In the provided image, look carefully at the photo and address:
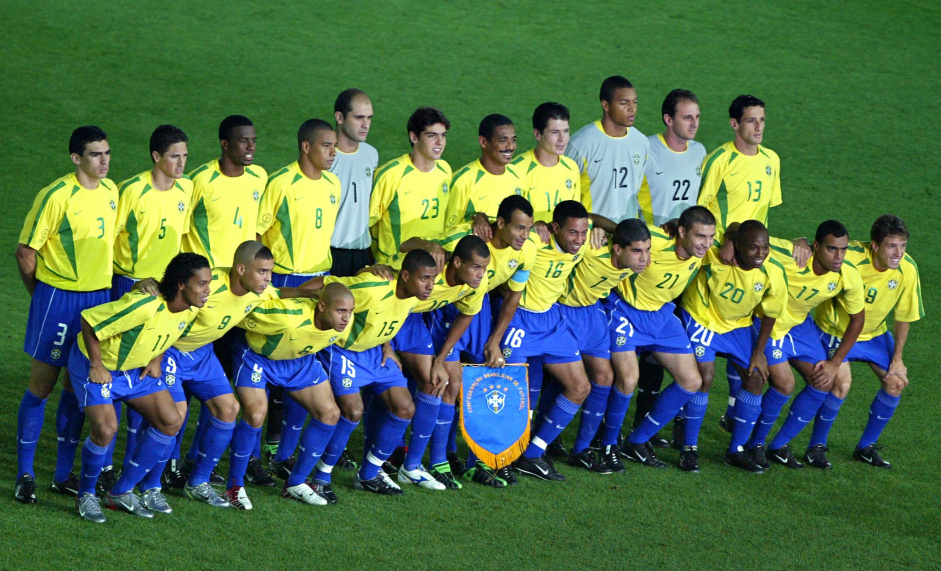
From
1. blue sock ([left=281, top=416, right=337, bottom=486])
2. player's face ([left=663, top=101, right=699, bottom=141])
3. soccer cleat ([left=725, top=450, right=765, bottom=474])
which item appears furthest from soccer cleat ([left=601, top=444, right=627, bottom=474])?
player's face ([left=663, top=101, right=699, bottom=141])

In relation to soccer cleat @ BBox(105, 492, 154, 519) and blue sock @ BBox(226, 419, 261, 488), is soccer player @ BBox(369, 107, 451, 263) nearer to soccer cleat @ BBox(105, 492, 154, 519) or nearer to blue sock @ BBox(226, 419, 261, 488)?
blue sock @ BBox(226, 419, 261, 488)

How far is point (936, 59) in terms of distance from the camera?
1587cm

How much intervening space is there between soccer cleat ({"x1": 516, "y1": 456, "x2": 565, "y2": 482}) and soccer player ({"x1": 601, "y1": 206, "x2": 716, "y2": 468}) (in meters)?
0.47

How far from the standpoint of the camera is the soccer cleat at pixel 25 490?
6.34m

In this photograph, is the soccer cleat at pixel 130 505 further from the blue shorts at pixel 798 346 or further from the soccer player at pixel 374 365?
the blue shorts at pixel 798 346

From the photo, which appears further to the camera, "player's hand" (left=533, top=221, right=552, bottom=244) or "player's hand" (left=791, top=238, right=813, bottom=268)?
→ "player's hand" (left=791, top=238, right=813, bottom=268)

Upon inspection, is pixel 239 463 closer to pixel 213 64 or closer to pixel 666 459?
pixel 666 459

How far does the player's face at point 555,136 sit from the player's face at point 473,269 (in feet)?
4.49

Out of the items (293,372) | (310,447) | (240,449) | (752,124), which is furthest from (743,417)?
(240,449)

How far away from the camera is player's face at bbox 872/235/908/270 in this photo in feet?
25.6

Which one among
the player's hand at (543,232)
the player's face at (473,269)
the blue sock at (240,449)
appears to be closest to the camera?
the blue sock at (240,449)

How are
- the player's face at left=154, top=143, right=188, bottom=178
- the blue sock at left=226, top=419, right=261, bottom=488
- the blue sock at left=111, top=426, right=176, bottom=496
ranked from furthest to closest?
1. the player's face at left=154, top=143, right=188, bottom=178
2. the blue sock at left=226, top=419, right=261, bottom=488
3. the blue sock at left=111, top=426, right=176, bottom=496

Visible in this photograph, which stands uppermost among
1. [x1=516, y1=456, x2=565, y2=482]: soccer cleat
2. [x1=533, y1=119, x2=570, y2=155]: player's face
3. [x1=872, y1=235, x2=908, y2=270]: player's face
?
[x1=533, y1=119, x2=570, y2=155]: player's face

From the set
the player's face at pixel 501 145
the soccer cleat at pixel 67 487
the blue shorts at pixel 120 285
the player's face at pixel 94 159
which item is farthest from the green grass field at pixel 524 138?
the player's face at pixel 501 145
